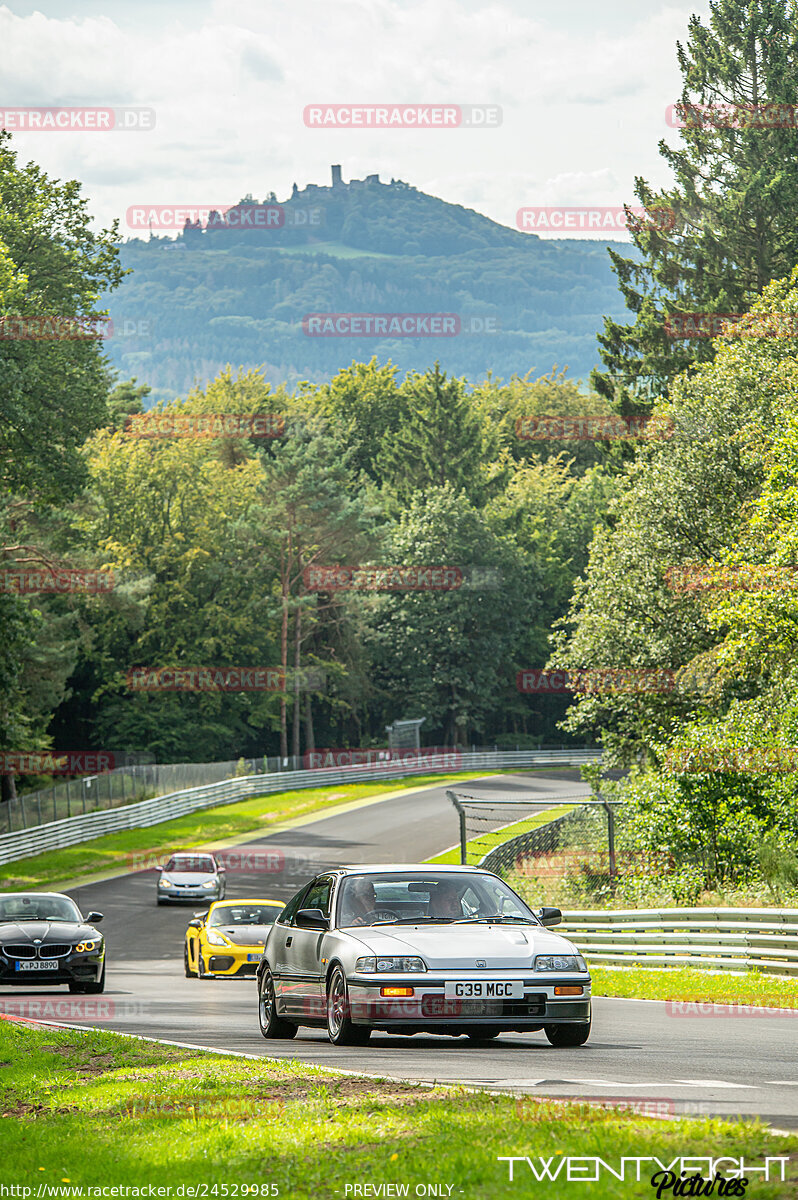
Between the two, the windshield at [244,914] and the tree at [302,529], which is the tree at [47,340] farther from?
the tree at [302,529]

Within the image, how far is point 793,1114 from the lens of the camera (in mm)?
7453

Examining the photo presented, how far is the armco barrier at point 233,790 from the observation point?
48.9 meters

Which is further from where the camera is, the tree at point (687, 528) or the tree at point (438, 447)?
the tree at point (438, 447)

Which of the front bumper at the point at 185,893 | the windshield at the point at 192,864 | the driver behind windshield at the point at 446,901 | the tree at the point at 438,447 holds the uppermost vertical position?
the tree at the point at 438,447

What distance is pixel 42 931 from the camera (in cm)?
1905

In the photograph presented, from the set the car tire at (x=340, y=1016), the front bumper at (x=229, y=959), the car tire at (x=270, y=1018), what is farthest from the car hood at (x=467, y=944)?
the front bumper at (x=229, y=959)

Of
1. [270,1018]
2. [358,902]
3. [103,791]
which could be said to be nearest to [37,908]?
[270,1018]

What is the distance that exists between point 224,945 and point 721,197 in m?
34.4

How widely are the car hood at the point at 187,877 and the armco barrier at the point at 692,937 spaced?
668 inches

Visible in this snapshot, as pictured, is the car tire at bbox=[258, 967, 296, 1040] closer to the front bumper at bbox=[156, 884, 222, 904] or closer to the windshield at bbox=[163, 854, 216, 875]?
the front bumper at bbox=[156, 884, 222, 904]

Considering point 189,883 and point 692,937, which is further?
point 189,883

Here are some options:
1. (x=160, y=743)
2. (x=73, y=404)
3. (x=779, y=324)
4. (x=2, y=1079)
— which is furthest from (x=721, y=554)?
(x=160, y=743)

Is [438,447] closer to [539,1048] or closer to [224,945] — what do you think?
[224,945]

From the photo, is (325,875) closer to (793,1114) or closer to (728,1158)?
(793,1114)
